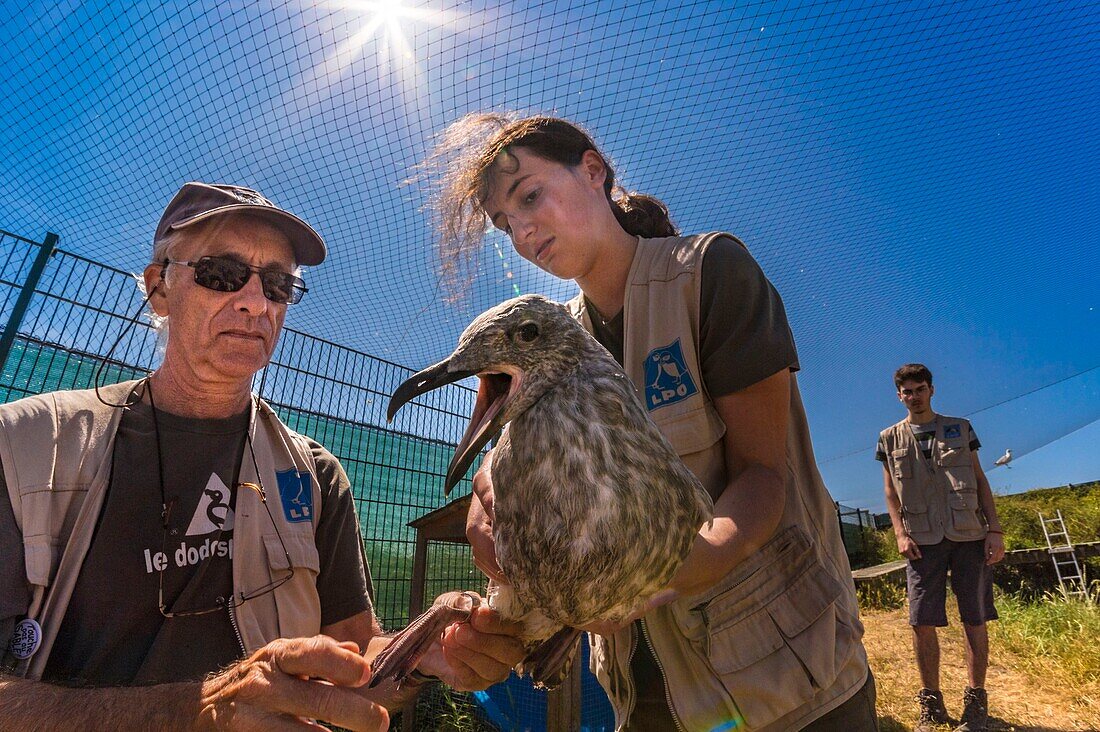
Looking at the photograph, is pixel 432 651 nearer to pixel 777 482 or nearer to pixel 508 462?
pixel 508 462

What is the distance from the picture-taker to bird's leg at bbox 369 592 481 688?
4.74 ft

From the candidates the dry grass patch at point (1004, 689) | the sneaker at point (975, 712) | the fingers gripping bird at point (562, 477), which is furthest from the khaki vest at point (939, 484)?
the fingers gripping bird at point (562, 477)

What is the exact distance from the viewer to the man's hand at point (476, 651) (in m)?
1.47

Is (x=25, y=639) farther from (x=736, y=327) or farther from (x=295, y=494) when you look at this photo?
(x=736, y=327)

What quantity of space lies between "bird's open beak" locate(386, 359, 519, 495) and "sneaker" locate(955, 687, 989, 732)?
5.22 metres

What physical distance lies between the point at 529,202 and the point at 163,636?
68.5 inches

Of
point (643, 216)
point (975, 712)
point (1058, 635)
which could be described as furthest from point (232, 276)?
point (1058, 635)

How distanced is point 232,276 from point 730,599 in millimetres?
1997

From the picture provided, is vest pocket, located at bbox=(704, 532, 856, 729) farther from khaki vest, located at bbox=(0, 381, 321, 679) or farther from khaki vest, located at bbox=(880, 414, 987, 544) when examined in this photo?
khaki vest, located at bbox=(880, 414, 987, 544)

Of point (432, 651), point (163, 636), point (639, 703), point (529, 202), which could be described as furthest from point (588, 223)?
point (163, 636)

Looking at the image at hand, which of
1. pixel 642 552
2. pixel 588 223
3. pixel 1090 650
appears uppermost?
pixel 588 223

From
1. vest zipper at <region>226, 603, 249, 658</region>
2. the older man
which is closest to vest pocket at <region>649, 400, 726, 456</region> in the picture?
the older man

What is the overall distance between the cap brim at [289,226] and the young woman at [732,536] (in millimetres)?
1255

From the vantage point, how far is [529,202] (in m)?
1.98
